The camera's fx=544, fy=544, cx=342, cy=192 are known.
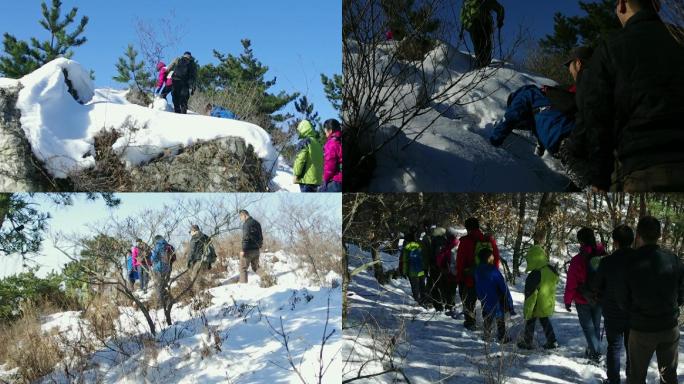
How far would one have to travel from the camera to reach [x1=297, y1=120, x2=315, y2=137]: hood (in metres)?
3.93

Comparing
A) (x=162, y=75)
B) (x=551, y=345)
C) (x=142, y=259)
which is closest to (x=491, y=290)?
(x=551, y=345)

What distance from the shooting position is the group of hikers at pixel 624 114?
2.71m

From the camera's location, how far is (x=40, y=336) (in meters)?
3.28

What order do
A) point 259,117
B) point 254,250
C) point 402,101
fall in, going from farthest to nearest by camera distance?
point 259,117 → point 254,250 → point 402,101

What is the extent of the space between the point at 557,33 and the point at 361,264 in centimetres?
179

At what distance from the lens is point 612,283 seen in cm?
322

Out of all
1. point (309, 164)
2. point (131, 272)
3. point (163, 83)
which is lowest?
point (131, 272)

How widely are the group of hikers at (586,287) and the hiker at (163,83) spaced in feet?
7.37

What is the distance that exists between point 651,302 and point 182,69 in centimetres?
355

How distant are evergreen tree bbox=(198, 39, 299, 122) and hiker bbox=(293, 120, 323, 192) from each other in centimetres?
45

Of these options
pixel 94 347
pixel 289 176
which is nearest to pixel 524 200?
pixel 289 176

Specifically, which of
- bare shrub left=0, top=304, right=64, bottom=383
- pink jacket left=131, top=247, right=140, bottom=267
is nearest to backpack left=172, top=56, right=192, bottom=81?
pink jacket left=131, top=247, right=140, bottom=267

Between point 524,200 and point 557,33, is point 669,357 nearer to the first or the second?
point 524,200

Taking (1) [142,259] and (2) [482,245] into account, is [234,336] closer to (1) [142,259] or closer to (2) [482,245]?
(1) [142,259]
